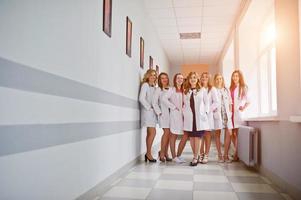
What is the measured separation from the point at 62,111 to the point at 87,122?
0.47 m

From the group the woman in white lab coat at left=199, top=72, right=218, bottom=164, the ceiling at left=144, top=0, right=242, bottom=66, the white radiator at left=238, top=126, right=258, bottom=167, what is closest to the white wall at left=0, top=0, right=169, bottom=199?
the woman in white lab coat at left=199, top=72, right=218, bottom=164

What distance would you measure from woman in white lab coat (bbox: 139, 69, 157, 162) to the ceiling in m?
1.56

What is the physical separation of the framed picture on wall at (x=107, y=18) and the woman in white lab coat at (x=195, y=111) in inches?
64.6

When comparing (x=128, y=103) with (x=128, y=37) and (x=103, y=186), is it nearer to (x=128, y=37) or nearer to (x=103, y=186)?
(x=128, y=37)

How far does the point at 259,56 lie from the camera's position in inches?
218

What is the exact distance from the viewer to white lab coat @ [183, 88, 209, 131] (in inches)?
157

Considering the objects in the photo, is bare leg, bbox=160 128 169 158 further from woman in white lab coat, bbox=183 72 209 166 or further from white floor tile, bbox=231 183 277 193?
white floor tile, bbox=231 183 277 193

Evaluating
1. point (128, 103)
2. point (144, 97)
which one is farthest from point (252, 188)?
point (144, 97)

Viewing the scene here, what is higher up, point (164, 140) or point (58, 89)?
point (58, 89)

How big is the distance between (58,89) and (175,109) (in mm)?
2687

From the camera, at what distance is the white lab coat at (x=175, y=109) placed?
4211 millimetres

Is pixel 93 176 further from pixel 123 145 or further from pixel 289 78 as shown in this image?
pixel 289 78

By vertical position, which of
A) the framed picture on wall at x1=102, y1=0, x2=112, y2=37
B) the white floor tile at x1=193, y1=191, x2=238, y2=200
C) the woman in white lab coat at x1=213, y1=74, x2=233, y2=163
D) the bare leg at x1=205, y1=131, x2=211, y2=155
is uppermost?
the framed picture on wall at x1=102, y1=0, x2=112, y2=37

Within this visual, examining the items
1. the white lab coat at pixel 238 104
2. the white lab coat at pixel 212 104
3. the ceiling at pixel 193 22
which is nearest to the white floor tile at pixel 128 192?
the white lab coat at pixel 212 104
